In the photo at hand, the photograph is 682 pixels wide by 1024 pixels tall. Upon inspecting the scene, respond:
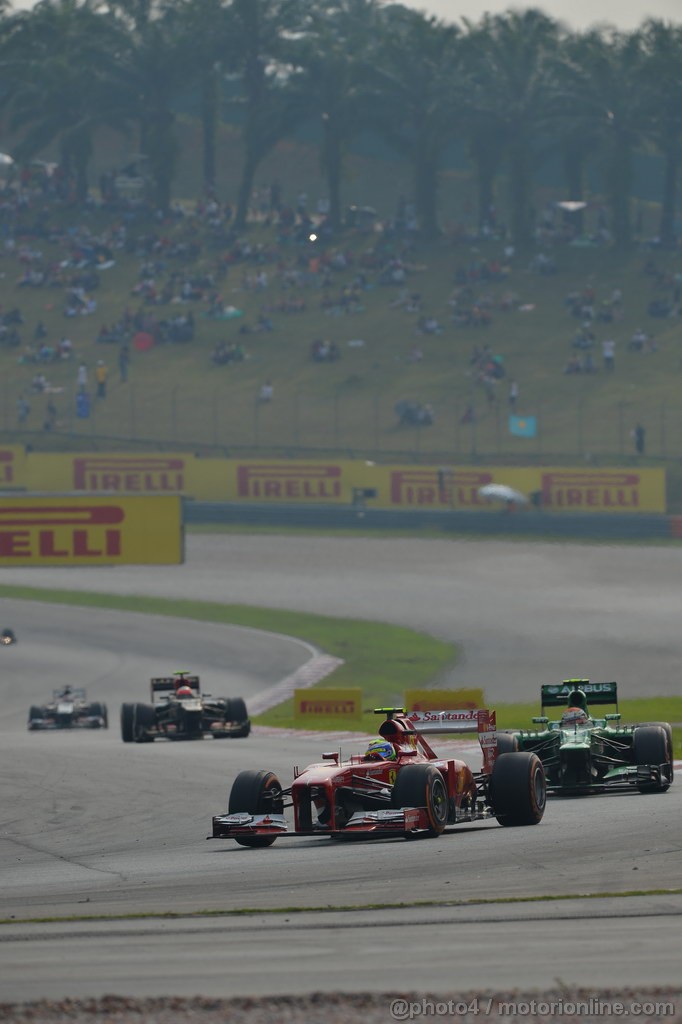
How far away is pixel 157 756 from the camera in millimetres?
24375

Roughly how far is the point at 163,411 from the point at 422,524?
13701mm

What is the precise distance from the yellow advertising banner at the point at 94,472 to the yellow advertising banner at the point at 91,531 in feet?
68.0

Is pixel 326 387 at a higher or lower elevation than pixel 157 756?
higher

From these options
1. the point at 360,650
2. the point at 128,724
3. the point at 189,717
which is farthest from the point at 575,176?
the point at 128,724

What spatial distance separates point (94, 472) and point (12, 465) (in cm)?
347

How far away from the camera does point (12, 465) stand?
5869 cm

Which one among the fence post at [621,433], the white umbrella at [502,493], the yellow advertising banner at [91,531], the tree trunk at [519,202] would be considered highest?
the tree trunk at [519,202]

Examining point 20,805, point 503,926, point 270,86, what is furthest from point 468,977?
point 270,86

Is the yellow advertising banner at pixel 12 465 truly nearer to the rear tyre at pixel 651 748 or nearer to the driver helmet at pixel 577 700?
the driver helmet at pixel 577 700

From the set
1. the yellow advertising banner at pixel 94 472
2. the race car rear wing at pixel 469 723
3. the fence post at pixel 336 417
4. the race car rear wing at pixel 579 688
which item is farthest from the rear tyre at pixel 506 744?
the fence post at pixel 336 417

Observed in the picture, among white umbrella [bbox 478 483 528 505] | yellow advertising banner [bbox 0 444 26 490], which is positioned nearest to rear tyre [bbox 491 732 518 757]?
white umbrella [bbox 478 483 528 505]

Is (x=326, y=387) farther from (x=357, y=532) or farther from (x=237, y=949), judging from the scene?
(x=237, y=949)

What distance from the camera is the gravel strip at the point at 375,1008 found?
788cm

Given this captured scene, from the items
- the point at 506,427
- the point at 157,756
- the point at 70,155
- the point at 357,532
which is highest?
the point at 70,155
